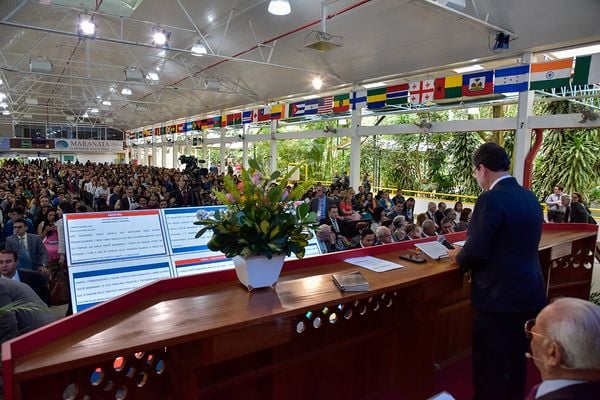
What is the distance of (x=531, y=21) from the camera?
21.1 ft

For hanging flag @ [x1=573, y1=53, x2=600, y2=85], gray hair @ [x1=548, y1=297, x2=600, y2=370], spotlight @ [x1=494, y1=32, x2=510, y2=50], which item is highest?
spotlight @ [x1=494, y1=32, x2=510, y2=50]

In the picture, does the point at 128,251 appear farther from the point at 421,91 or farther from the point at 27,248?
the point at 421,91

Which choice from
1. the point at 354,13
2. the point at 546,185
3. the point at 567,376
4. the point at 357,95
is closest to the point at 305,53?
the point at 357,95

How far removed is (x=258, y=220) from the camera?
5.45 feet

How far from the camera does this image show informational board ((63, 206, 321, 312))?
2049mm

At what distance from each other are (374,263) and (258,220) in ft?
2.78

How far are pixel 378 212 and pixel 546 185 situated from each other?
7.19 m

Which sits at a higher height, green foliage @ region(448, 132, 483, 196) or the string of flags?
the string of flags

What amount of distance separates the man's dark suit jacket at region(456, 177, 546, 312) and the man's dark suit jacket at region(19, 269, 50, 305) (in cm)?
375

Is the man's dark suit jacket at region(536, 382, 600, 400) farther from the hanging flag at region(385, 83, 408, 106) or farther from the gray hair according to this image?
the hanging flag at region(385, 83, 408, 106)

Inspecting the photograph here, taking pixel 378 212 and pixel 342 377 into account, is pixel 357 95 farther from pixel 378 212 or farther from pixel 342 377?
pixel 342 377

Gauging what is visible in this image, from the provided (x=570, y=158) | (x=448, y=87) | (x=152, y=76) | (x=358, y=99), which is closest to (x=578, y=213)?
(x=448, y=87)

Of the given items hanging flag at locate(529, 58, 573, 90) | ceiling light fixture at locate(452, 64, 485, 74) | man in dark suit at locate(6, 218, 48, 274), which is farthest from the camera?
ceiling light fixture at locate(452, 64, 485, 74)

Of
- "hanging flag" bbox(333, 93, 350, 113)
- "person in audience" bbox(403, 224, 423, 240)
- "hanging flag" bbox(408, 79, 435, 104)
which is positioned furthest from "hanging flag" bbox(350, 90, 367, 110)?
"person in audience" bbox(403, 224, 423, 240)
